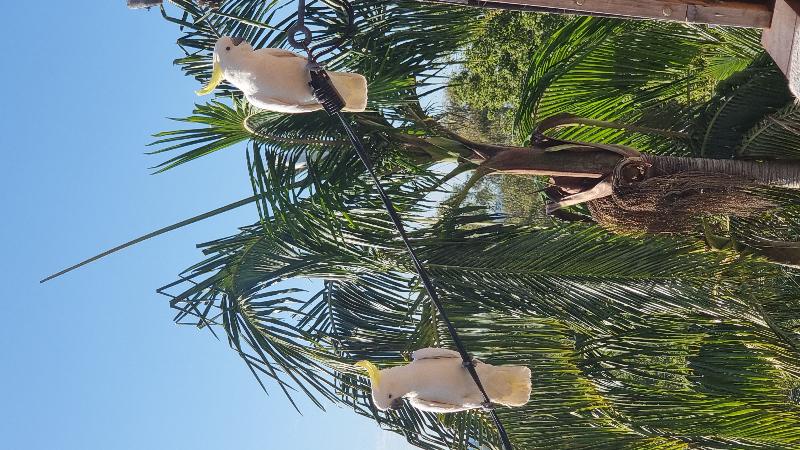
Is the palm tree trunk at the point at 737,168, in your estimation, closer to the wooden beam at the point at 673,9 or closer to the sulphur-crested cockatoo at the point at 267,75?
the wooden beam at the point at 673,9

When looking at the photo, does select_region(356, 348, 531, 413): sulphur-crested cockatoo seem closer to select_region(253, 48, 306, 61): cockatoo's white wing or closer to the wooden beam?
select_region(253, 48, 306, 61): cockatoo's white wing

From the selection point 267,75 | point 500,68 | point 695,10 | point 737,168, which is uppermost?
point 695,10

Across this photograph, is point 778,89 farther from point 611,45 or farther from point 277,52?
point 277,52

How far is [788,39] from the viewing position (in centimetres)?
273

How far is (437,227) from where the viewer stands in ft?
15.1

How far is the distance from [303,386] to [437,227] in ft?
3.73

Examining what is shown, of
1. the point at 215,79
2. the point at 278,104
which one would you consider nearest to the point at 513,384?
the point at 278,104

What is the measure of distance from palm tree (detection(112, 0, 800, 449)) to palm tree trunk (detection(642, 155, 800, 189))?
0.9 inches

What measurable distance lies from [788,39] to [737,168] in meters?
1.74

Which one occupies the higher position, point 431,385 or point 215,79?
point 215,79

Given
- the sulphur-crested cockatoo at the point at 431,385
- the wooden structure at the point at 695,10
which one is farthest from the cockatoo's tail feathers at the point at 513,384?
the wooden structure at the point at 695,10

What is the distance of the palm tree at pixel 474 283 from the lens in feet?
14.0

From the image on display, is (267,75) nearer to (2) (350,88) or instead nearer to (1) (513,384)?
(2) (350,88)

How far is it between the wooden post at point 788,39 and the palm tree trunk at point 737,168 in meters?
1.37
